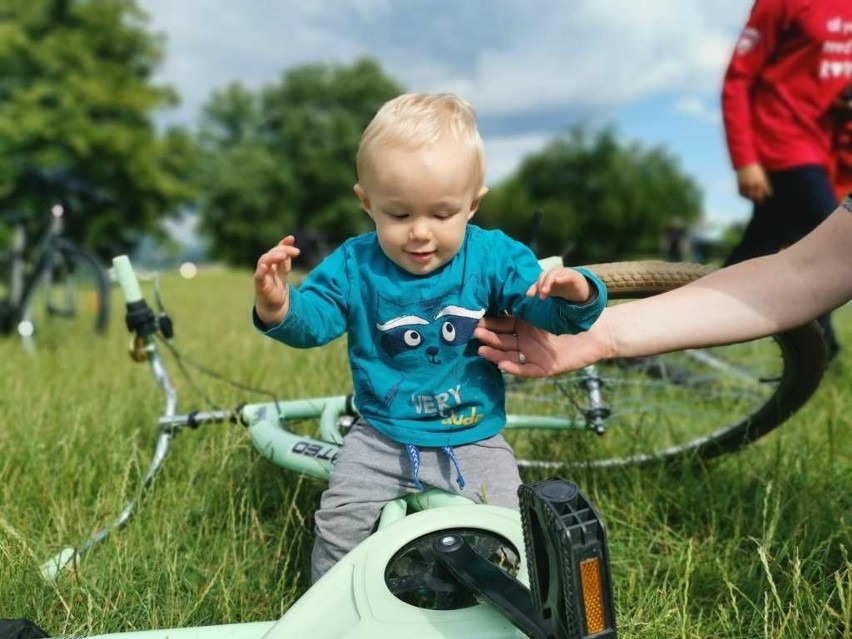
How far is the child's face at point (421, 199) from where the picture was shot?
163 cm

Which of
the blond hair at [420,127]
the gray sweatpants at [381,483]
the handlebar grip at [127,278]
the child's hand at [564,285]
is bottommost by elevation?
the gray sweatpants at [381,483]

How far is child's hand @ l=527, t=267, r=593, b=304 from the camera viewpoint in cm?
154

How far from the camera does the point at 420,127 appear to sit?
64.3 inches

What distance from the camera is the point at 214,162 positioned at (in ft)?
147

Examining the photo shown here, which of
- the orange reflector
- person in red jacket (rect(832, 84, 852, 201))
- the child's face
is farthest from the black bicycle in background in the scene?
the orange reflector

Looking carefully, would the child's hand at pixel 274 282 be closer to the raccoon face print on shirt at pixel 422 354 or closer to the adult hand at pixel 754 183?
the raccoon face print on shirt at pixel 422 354

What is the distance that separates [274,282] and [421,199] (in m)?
0.36

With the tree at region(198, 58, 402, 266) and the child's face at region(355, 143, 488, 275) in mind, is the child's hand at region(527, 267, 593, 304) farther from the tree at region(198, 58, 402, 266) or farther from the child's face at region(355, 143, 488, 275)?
the tree at region(198, 58, 402, 266)

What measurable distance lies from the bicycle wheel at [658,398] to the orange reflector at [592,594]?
1055 mm

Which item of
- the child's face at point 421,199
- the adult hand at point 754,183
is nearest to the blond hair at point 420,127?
the child's face at point 421,199

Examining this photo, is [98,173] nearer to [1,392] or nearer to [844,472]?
[1,392]

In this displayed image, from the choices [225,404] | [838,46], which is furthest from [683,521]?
[838,46]

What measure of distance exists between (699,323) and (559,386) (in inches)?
33.8

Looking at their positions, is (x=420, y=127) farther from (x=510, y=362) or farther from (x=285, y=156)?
(x=285, y=156)
